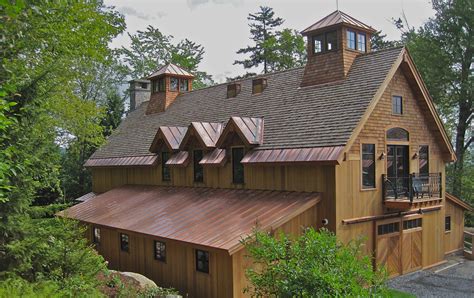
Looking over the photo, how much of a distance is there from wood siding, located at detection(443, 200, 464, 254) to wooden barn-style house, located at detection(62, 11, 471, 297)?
0.17 feet

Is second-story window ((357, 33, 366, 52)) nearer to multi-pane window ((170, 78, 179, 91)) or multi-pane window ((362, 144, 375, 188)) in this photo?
multi-pane window ((362, 144, 375, 188))

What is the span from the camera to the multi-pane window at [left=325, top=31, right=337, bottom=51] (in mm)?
16344

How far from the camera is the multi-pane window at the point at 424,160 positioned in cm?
1647

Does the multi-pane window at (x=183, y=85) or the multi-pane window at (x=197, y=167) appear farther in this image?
the multi-pane window at (x=183, y=85)

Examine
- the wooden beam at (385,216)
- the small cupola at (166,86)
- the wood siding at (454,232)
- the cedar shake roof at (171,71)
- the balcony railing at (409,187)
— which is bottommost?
the wood siding at (454,232)

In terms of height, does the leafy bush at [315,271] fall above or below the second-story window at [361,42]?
below

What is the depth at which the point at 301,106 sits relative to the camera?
16.0 meters

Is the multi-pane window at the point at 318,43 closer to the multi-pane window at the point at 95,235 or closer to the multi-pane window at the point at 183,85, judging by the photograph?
the multi-pane window at the point at 183,85

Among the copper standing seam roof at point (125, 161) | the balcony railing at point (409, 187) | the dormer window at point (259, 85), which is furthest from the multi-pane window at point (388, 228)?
the copper standing seam roof at point (125, 161)

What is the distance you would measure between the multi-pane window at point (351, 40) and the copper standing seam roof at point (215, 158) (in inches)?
244

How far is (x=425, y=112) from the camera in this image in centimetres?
1644

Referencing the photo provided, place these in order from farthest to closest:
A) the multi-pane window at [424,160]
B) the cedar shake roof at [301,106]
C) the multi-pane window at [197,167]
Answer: the multi-pane window at [197,167] < the multi-pane window at [424,160] < the cedar shake roof at [301,106]

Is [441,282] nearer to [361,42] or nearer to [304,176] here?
[304,176]

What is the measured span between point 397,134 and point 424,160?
85.4 inches
